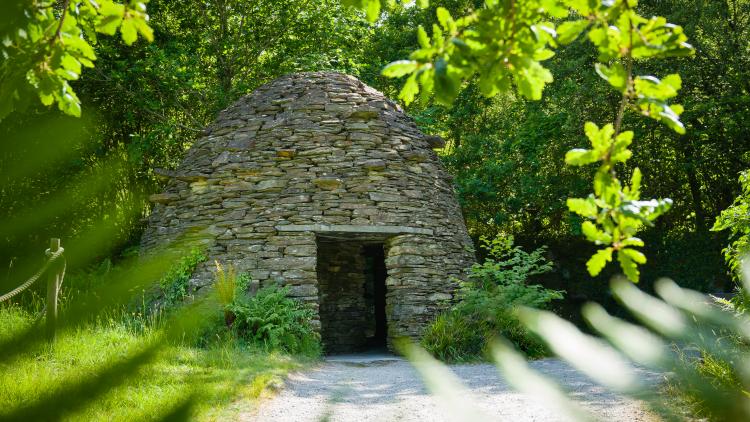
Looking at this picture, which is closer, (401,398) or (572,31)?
(572,31)

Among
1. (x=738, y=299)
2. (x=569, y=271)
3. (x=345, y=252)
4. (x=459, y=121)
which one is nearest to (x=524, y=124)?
(x=459, y=121)

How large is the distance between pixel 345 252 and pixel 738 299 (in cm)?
678

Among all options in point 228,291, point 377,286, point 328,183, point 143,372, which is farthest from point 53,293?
point 377,286

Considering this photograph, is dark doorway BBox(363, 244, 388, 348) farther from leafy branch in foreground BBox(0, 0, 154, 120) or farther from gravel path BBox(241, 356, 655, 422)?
leafy branch in foreground BBox(0, 0, 154, 120)

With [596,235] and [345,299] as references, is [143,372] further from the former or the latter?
[345,299]

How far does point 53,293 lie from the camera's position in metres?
5.75

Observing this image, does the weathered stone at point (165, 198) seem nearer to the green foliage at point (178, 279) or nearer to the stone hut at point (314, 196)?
the stone hut at point (314, 196)

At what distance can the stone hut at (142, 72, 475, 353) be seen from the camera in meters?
8.77

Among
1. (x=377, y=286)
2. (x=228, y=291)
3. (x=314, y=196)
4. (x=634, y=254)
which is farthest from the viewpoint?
(x=377, y=286)

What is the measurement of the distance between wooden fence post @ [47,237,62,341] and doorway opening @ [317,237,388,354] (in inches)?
188

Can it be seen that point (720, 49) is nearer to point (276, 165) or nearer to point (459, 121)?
point (459, 121)

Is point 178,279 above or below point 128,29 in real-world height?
below

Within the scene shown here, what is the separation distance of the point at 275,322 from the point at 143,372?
8.86 ft

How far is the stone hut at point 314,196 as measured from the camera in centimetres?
877
